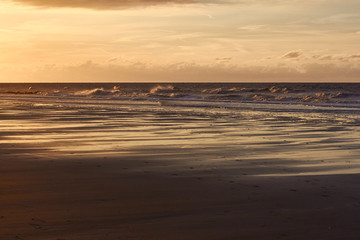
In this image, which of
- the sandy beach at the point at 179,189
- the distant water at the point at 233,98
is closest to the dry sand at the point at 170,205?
the sandy beach at the point at 179,189

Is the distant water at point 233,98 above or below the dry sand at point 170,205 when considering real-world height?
above

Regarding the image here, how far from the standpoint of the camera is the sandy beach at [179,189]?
5.78 meters

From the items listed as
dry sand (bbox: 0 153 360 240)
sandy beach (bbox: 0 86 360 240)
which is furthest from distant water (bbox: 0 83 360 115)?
dry sand (bbox: 0 153 360 240)

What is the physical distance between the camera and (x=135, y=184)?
8.18 m

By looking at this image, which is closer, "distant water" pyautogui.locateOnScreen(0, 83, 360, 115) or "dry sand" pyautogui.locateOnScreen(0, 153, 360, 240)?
"dry sand" pyautogui.locateOnScreen(0, 153, 360, 240)

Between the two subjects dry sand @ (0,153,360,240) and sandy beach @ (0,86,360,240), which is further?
sandy beach @ (0,86,360,240)

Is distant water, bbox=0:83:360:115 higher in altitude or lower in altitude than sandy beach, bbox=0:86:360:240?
higher

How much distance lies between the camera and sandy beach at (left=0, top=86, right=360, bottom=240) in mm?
5777

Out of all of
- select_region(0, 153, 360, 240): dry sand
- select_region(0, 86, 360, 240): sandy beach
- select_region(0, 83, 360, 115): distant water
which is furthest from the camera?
select_region(0, 83, 360, 115): distant water

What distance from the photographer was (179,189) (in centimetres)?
781

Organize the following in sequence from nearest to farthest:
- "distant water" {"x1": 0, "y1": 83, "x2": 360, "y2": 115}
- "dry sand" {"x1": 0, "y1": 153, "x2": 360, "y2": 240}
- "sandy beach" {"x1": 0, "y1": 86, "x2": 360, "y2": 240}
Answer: "dry sand" {"x1": 0, "y1": 153, "x2": 360, "y2": 240} → "sandy beach" {"x1": 0, "y1": 86, "x2": 360, "y2": 240} → "distant water" {"x1": 0, "y1": 83, "x2": 360, "y2": 115}

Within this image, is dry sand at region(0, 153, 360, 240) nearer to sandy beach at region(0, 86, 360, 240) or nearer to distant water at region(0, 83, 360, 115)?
sandy beach at region(0, 86, 360, 240)

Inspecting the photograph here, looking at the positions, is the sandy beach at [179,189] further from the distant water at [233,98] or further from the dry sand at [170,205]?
the distant water at [233,98]

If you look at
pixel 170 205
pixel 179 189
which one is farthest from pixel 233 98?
pixel 170 205
